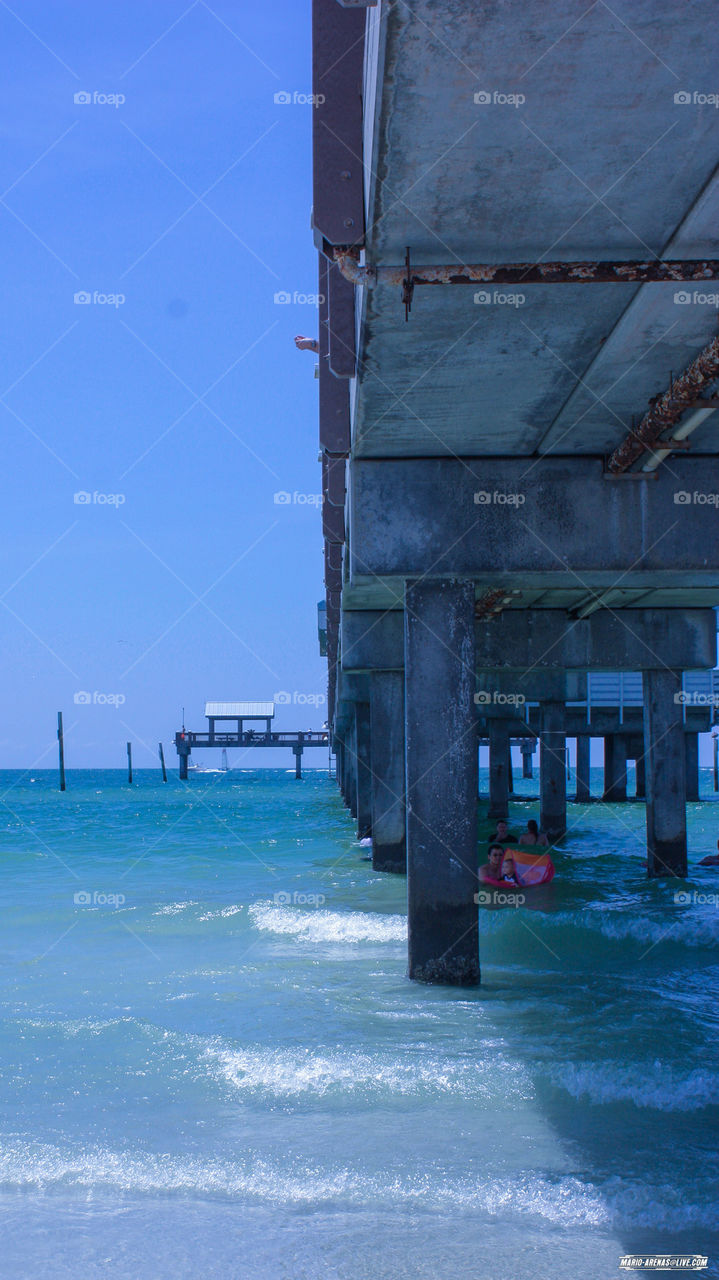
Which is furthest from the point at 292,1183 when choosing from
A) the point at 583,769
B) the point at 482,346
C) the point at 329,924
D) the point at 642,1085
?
the point at 583,769

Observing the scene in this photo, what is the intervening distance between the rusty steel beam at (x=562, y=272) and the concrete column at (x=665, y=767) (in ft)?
42.1

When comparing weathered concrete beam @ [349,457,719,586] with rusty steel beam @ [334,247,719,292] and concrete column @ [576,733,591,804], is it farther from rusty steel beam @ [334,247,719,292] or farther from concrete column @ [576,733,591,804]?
concrete column @ [576,733,591,804]

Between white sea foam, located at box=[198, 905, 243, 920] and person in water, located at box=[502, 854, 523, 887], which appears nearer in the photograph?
white sea foam, located at box=[198, 905, 243, 920]

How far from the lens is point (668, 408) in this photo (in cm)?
667

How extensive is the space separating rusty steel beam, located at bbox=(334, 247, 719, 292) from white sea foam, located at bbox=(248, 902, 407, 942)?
29.9 ft

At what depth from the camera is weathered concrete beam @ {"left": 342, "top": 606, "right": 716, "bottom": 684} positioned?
1585 centimetres

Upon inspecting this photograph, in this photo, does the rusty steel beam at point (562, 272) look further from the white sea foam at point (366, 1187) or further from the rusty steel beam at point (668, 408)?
the white sea foam at point (366, 1187)

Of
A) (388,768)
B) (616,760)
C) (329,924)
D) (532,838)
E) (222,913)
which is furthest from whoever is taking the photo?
(616,760)

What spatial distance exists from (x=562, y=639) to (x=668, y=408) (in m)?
9.91

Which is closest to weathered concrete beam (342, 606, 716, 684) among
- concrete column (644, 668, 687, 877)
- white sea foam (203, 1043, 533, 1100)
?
concrete column (644, 668, 687, 877)

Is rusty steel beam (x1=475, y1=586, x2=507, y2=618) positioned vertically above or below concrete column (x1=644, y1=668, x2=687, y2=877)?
above

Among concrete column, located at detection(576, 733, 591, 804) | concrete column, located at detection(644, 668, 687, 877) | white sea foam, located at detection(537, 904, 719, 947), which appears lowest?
concrete column, located at detection(576, 733, 591, 804)

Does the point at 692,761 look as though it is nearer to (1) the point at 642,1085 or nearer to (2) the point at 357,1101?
(1) the point at 642,1085

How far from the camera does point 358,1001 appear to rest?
9133 millimetres
